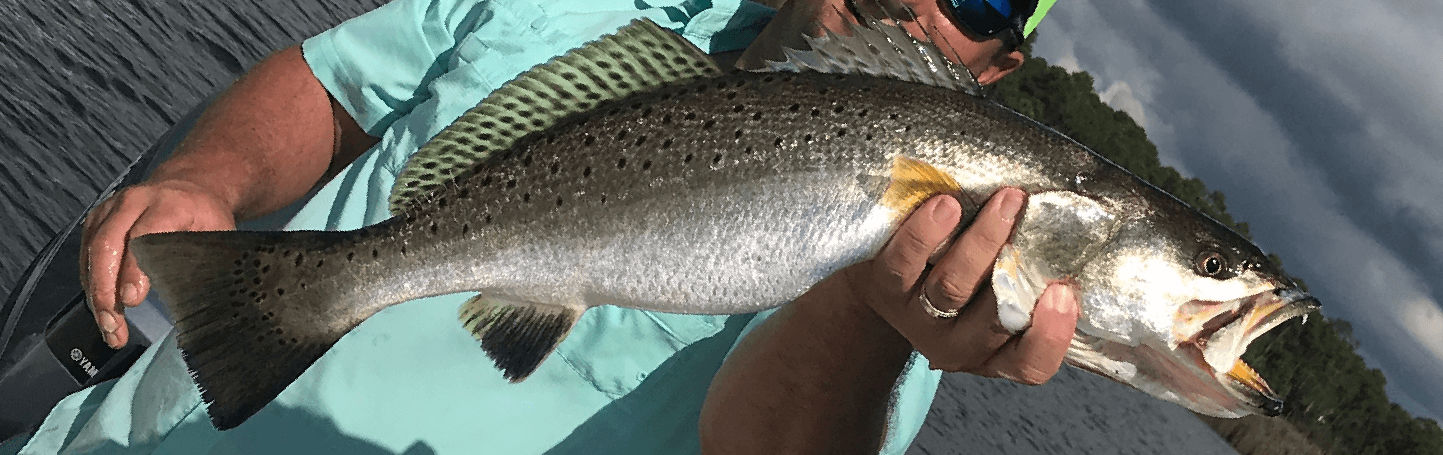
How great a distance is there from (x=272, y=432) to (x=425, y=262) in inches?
56.5

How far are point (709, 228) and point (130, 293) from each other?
1.90 m

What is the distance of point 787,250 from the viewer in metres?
2.20

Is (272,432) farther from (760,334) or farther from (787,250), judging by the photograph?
(787,250)

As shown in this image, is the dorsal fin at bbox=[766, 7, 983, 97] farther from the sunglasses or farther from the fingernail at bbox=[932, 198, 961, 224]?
the sunglasses

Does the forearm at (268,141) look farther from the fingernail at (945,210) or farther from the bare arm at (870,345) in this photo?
the fingernail at (945,210)

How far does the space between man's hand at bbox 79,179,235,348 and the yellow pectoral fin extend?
2.19m

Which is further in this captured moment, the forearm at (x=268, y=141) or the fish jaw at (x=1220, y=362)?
the forearm at (x=268, y=141)

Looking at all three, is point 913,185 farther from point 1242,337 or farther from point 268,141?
point 268,141

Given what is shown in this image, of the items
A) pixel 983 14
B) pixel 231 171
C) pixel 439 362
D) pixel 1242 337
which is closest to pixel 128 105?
pixel 231 171

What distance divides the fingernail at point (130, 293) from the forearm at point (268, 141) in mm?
443

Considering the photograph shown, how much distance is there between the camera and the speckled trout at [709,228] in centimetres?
216

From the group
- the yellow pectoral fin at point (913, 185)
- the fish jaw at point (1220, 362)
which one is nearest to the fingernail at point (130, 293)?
the yellow pectoral fin at point (913, 185)

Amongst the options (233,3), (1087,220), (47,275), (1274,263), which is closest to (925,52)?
(1087,220)

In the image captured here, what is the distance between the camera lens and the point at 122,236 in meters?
2.80
